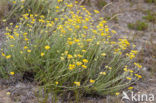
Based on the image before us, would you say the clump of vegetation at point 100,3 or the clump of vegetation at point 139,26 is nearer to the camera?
the clump of vegetation at point 139,26

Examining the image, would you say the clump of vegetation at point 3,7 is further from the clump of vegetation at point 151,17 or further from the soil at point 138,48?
the clump of vegetation at point 151,17

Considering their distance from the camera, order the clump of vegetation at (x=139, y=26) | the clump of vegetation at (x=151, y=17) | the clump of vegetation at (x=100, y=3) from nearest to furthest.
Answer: the clump of vegetation at (x=139, y=26), the clump of vegetation at (x=151, y=17), the clump of vegetation at (x=100, y=3)

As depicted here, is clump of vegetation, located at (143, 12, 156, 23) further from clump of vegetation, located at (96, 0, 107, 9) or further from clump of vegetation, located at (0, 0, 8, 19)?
clump of vegetation, located at (0, 0, 8, 19)

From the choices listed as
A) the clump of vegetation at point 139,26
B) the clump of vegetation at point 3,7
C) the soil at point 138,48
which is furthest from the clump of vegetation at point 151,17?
the clump of vegetation at point 3,7

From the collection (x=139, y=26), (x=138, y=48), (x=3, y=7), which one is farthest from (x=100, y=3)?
(x=3, y=7)

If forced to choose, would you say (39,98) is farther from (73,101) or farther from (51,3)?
(51,3)

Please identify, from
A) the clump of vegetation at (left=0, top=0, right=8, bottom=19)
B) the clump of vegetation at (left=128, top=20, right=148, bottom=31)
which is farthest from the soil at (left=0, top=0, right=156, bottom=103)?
the clump of vegetation at (left=0, top=0, right=8, bottom=19)

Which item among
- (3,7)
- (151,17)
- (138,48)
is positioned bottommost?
(138,48)

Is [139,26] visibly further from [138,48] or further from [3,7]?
[3,7]
